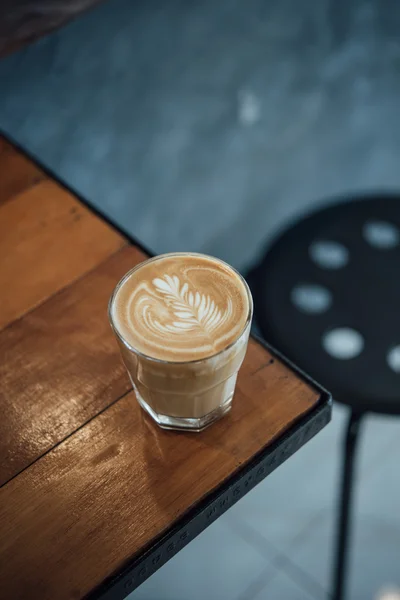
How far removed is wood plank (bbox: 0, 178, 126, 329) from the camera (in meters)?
1.06

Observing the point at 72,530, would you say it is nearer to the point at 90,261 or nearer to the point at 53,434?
the point at 53,434

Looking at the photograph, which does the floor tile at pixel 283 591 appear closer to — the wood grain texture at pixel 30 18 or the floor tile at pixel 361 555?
the floor tile at pixel 361 555

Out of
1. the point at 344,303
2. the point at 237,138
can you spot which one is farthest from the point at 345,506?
the point at 237,138

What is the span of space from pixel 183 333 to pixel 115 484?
7.6 inches

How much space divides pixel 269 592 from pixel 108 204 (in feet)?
3.71

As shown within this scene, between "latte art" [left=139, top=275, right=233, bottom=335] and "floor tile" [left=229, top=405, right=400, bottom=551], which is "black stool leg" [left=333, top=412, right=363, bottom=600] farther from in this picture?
"latte art" [left=139, top=275, right=233, bottom=335]

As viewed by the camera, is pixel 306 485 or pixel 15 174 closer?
pixel 15 174

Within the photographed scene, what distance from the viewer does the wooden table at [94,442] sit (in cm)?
82

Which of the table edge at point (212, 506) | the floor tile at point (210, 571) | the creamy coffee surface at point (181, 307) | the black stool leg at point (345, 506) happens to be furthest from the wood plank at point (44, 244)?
the floor tile at point (210, 571)

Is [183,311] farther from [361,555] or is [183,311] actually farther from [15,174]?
[361,555]

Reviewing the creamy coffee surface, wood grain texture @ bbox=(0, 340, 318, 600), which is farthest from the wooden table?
the creamy coffee surface

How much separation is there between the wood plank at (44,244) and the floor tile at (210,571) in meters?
1.20

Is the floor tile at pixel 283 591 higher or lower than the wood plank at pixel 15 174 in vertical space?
lower

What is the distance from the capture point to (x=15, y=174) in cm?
122
